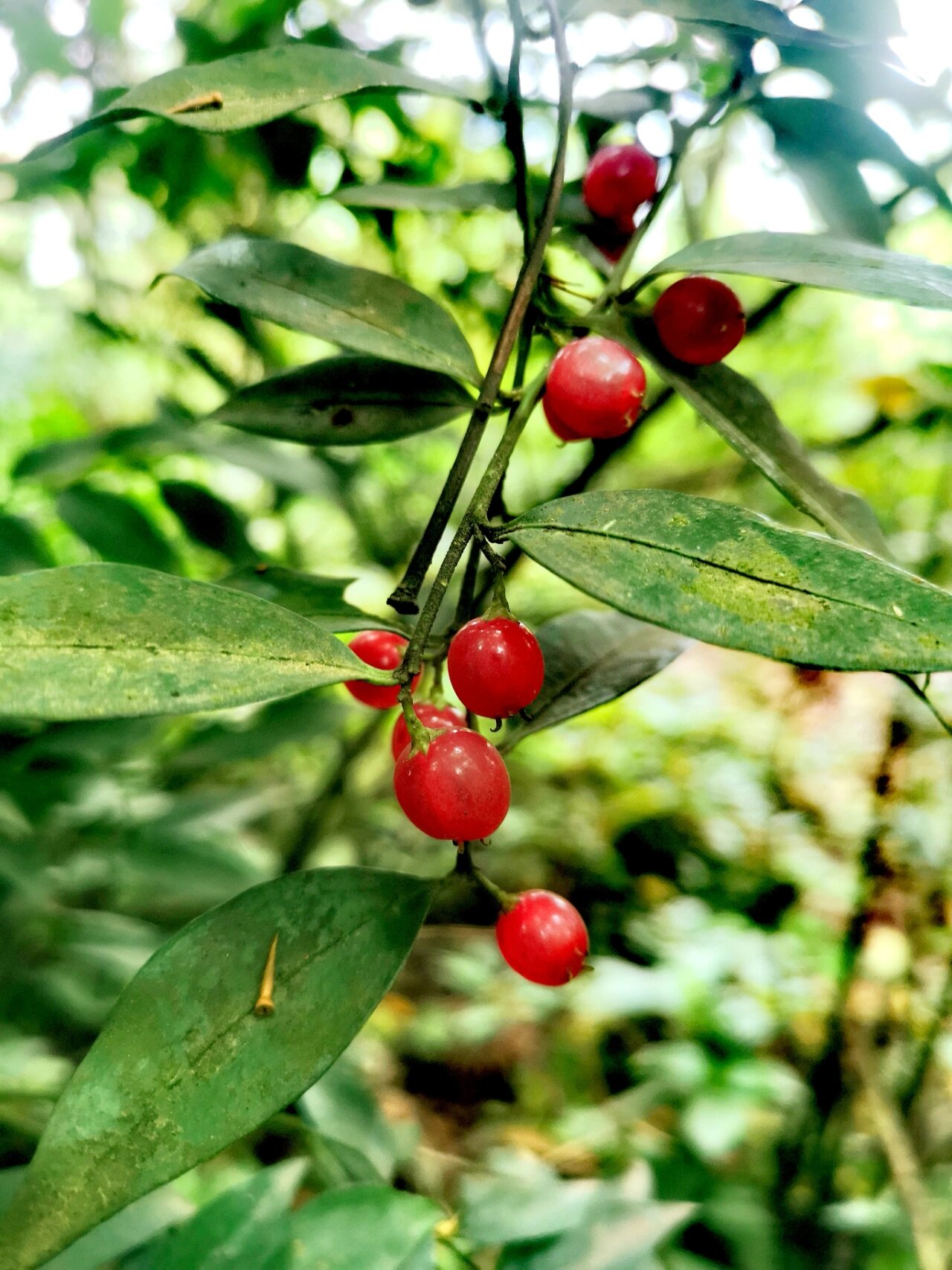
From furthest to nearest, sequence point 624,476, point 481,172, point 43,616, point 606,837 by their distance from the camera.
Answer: point 606,837 → point 624,476 → point 481,172 → point 43,616

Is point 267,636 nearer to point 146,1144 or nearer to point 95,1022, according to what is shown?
point 146,1144

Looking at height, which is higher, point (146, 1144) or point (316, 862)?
point (146, 1144)

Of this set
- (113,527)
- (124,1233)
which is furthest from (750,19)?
(124,1233)

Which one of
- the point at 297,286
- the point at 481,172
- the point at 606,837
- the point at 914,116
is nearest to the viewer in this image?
the point at 297,286

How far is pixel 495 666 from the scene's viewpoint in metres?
0.32

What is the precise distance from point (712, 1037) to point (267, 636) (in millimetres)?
1134

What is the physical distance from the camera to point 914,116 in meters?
0.51

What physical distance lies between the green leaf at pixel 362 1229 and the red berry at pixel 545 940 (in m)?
0.22

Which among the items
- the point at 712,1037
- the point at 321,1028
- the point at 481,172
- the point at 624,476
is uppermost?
the point at 481,172

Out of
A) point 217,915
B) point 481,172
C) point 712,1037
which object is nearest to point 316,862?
point 712,1037

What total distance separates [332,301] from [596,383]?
138 mm

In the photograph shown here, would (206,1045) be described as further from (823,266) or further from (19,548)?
(19,548)

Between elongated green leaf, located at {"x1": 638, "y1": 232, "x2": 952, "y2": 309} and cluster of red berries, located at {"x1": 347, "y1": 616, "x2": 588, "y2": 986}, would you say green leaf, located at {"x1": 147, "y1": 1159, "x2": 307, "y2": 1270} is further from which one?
elongated green leaf, located at {"x1": 638, "y1": 232, "x2": 952, "y2": 309}

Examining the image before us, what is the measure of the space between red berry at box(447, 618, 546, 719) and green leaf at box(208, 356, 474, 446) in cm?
17
